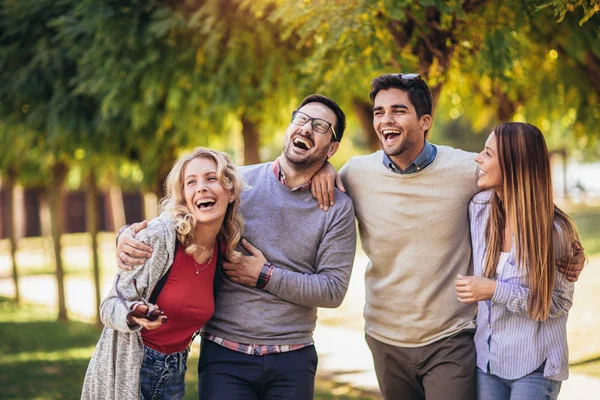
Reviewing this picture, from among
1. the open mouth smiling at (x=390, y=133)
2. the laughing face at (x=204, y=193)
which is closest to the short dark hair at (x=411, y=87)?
the open mouth smiling at (x=390, y=133)

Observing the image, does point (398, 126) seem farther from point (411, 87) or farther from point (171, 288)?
point (171, 288)

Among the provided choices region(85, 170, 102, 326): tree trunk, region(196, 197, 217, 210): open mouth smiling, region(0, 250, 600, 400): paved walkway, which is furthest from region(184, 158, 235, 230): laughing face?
region(85, 170, 102, 326): tree trunk

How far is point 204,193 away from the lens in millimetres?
3631

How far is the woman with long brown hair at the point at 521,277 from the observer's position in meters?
3.50

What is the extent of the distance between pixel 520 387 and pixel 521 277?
1.72 feet

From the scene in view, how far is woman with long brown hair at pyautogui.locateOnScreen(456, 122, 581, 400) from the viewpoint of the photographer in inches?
138

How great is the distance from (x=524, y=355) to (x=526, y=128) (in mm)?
1094

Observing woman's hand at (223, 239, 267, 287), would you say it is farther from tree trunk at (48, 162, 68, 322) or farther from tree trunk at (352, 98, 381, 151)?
tree trunk at (48, 162, 68, 322)

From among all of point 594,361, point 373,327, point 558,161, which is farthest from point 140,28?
point 558,161

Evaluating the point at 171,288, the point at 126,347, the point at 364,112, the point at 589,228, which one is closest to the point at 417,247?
the point at 171,288

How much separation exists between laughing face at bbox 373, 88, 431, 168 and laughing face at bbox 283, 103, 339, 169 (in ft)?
0.90

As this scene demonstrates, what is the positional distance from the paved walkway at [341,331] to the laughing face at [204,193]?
4.57 metres

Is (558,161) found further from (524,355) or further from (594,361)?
(524,355)

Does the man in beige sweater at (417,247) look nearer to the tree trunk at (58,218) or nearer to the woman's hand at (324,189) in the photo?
the woman's hand at (324,189)
